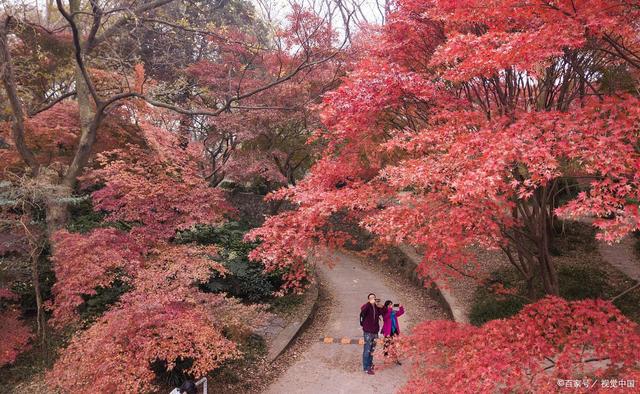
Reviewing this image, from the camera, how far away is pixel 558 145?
12.6 ft

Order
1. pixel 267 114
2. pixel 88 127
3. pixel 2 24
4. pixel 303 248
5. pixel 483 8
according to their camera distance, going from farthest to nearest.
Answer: pixel 267 114 → pixel 88 127 → pixel 2 24 → pixel 303 248 → pixel 483 8

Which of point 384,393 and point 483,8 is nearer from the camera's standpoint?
point 483,8

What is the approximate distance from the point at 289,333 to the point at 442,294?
4274 millimetres

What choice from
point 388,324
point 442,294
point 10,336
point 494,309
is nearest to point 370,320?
point 388,324

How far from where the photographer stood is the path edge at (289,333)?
26.4ft

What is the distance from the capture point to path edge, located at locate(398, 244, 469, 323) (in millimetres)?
8992

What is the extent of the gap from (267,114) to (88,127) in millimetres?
4747

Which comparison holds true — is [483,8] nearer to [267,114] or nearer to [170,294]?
[170,294]

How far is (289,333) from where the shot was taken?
8797 mm

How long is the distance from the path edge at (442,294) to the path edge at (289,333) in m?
2.90

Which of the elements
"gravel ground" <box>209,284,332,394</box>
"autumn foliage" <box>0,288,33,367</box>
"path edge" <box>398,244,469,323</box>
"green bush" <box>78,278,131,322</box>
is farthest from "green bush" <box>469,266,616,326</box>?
"autumn foliage" <box>0,288,33,367</box>

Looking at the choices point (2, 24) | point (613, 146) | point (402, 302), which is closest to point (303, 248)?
Result: point (613, 146)

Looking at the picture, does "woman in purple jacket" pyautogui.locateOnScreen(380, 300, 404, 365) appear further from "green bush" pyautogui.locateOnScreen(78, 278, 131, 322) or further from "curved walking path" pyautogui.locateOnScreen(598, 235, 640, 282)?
"curved walking path" pyautogui.locateOnScreen(598, 235, 640, 282)

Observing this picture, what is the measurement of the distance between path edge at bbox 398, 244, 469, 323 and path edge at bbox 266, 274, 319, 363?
114 inches
